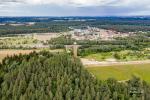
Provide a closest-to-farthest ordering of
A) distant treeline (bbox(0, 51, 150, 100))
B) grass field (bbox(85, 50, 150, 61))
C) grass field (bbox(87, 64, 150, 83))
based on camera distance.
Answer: distant treeline (bbox(0, 51, 150, 100))
grass field (bbox(87, 64, 150, 83))
grass field (bbox(85, 50, 150, 61))

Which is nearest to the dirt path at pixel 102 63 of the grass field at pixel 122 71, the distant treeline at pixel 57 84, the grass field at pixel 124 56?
the grass field at pixel 122 71

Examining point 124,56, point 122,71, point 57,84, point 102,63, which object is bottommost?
point 124,56

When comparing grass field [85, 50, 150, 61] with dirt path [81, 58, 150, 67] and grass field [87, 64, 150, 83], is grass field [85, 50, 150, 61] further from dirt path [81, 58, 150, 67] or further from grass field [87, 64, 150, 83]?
grass field [87, 64, 150, 83]

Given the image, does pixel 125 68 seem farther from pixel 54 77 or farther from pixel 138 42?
pixel 138 42

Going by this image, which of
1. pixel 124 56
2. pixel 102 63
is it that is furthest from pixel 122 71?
pixel 124 56

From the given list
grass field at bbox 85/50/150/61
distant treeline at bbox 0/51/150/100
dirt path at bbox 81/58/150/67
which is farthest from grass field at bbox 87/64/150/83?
distant treeline at bbox 0/51/150/100

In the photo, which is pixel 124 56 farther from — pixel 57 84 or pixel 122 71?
pixel 57 84

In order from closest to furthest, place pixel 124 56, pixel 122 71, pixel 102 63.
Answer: pixel 122 71, pixel 102 63, pixel 124 56

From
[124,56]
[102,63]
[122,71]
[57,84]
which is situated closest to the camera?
[57,84]
